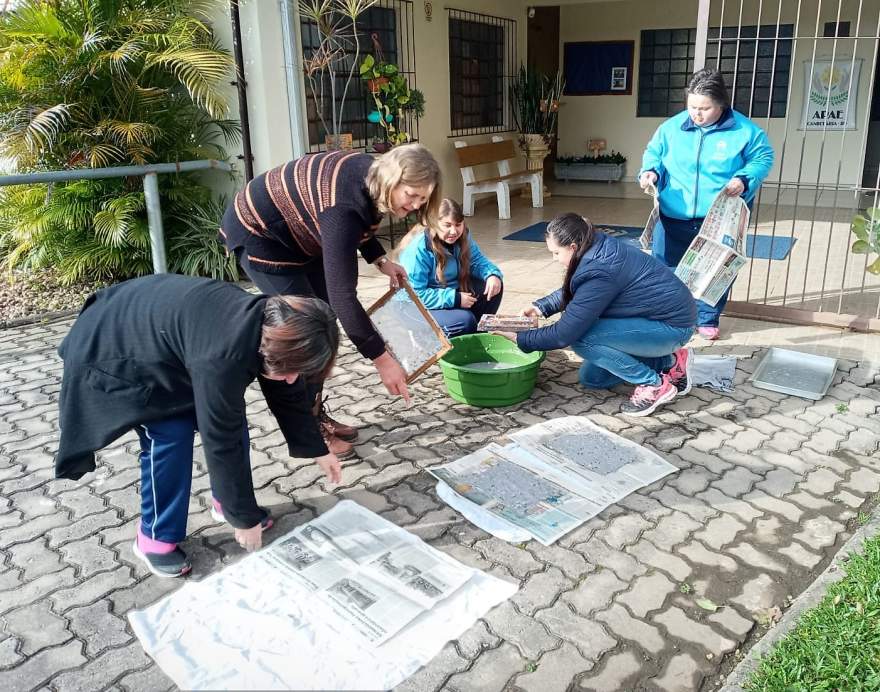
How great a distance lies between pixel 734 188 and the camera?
14.1ft

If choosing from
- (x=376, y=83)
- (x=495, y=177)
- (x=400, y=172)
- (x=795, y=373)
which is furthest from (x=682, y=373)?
(x=495, y=177)

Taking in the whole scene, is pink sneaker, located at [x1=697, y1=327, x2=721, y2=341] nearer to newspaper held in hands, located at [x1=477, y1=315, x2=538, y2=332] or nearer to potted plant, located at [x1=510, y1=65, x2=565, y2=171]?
newspaper held in hands, located at [x1=477, y1=315, x2=538, y2=332]

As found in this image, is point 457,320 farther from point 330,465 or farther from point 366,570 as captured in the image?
point 366,570

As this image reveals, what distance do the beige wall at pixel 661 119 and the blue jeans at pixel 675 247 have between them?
20.2 ft

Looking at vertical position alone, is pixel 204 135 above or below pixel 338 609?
above

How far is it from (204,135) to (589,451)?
4.71m

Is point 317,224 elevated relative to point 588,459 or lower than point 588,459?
elevated

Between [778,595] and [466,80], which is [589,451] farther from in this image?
[466,80]

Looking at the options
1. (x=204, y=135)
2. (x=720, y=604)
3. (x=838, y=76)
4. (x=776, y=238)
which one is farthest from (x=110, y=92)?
(x=838, y=76)

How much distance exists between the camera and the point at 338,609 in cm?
221

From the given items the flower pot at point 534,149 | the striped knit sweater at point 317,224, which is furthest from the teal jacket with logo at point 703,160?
the flower pot at point 534,149

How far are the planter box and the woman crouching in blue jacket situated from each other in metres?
8.70

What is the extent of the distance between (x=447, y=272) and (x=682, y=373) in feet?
4.30

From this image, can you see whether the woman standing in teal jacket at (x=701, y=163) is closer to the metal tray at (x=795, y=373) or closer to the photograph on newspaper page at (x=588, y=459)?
the metal tray at (x=795, y=373)
